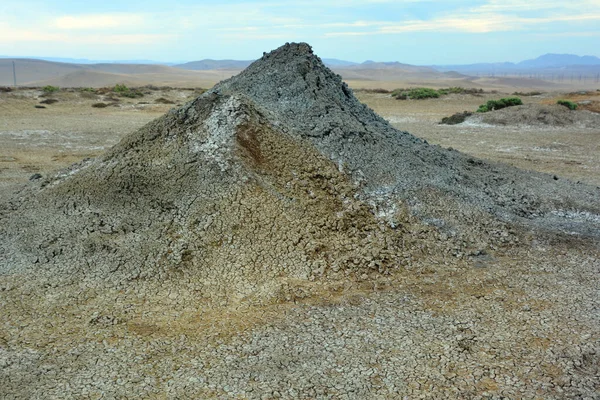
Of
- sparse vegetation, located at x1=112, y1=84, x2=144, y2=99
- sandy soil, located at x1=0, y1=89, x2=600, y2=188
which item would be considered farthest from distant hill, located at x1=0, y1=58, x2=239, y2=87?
sandy soil, located at x1=0, y1=89, x2=600, y2=188

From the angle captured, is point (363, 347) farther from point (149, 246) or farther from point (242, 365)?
point (149, 246)

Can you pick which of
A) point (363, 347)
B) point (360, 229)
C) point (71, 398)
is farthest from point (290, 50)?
point (71, 398)

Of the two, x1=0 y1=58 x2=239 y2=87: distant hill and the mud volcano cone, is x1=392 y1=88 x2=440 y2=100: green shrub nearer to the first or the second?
the mud volcano cone

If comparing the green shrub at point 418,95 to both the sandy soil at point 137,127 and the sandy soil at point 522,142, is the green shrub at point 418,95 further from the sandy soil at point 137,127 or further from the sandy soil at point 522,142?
the sandy soil at point 522,142

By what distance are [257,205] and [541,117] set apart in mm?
17215

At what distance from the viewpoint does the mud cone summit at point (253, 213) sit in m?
5.90

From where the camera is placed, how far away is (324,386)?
14.0 feet

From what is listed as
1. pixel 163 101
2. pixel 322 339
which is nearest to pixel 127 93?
pixel 163 101

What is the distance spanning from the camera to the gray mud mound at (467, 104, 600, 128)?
1992 cm

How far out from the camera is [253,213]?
6566 millimetres

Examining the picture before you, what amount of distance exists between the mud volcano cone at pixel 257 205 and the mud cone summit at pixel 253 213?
19mm

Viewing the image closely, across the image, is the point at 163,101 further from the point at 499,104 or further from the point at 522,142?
the point at 522,142

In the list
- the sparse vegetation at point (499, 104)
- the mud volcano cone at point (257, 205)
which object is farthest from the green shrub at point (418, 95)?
the mud volcano cone at point (257, 205)

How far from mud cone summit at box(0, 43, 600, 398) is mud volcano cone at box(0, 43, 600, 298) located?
0.02m
